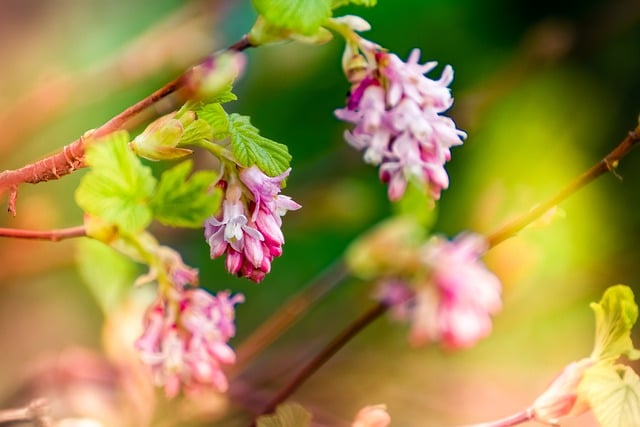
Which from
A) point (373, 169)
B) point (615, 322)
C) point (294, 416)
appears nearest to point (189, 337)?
point (294, 416)

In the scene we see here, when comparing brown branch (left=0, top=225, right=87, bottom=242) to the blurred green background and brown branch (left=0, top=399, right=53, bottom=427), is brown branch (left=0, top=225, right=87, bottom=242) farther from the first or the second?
the blurred green background

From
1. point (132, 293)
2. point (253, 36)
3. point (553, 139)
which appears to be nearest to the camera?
point (253, 36)

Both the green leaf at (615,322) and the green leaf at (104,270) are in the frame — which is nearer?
the green leaf at (615,322)

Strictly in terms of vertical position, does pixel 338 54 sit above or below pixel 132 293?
above

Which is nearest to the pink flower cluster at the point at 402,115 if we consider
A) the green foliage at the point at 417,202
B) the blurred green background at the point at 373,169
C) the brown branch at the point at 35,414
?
the green foliage at the point at 417,202

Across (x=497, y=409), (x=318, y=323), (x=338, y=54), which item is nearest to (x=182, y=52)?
(x=338, y=54)

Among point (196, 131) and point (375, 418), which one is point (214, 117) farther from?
point (375, 418)

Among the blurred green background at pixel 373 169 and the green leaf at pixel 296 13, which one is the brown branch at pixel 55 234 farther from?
the blurred green background at pixel 373 169

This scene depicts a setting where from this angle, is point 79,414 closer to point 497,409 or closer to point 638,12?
point 497,409
